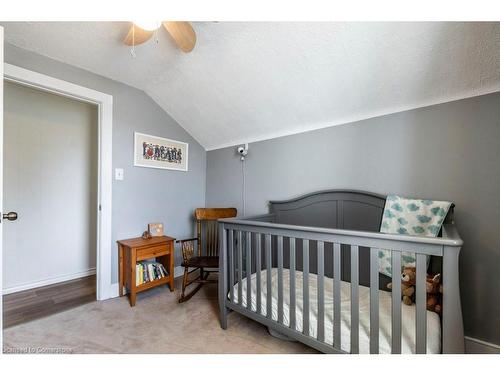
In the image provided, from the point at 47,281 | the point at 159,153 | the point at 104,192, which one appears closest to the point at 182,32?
the point at 159,153

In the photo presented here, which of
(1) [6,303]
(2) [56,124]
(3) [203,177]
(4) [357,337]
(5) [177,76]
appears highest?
(5) [177,76]

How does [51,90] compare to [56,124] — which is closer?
[51,90]

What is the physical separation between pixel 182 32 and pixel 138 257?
1.84 meters

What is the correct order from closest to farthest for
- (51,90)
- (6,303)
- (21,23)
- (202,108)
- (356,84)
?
(21,23)
(356,84)
(51,90)
(6,303)
(202,108)

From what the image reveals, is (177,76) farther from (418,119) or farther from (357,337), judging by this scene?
(357,337)

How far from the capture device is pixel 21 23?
Answer: 5.01ft

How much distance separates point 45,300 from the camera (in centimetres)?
204

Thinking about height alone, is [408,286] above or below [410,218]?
below

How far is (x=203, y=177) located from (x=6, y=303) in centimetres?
224

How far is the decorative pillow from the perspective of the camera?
141 cm

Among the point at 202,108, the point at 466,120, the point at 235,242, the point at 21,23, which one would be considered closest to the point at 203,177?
the point at 202,108

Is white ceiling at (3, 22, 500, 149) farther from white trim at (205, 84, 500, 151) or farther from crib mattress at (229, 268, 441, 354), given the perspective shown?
crib mattress at (229, 268, 441, 354)

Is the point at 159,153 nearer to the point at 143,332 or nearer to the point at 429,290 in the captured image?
the point at 143,332

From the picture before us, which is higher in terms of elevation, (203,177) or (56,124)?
(56,124)
